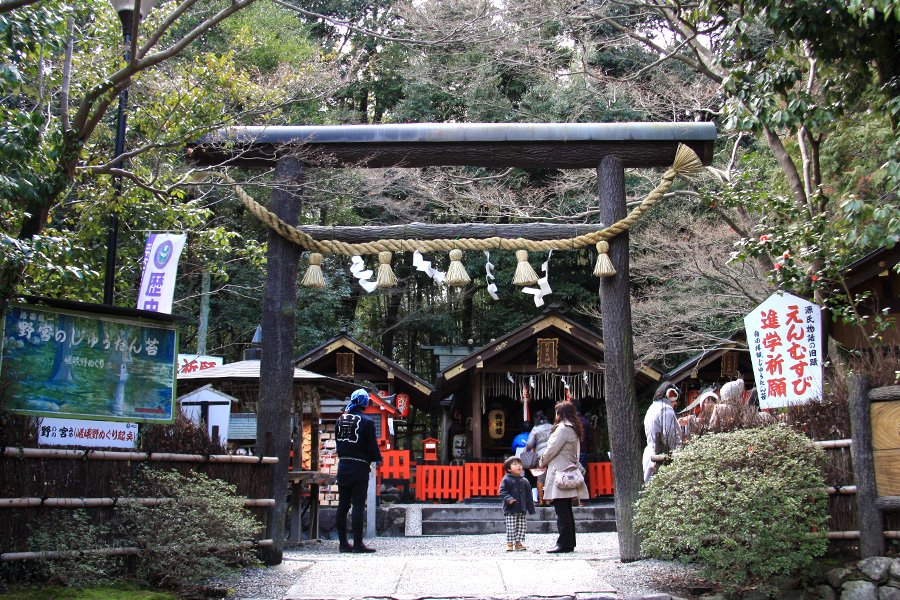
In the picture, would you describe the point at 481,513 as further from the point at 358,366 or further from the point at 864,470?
the point at 864,470

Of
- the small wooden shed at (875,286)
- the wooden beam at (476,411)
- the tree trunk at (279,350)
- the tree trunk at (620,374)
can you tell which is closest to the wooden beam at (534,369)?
the wooden beam at (476,411)

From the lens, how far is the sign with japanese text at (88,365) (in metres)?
5.45

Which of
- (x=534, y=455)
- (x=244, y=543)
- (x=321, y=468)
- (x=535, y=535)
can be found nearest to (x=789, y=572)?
(x=244, y=543)

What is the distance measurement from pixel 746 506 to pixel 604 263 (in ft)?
10.2

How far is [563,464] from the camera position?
8086 millimetres

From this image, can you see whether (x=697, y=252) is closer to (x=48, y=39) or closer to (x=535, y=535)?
(x=535, y=535)

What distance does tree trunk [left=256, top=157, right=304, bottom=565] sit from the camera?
739cm

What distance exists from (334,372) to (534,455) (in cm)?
615

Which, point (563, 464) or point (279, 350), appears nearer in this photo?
point (279, 350)

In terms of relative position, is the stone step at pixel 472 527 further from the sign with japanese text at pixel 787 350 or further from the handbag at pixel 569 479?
the sign with japanese text at pixel 787 350

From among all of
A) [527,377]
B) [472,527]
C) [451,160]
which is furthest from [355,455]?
[527,377]

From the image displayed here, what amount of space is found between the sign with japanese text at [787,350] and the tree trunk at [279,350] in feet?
17.5

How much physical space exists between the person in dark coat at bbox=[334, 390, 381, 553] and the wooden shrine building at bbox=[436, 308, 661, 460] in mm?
7478

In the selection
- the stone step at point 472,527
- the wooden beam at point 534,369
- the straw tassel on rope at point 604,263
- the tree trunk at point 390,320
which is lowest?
the stone step at point 472,527
